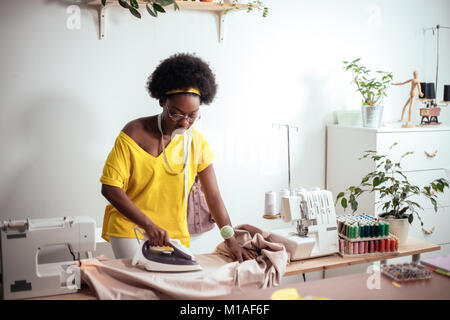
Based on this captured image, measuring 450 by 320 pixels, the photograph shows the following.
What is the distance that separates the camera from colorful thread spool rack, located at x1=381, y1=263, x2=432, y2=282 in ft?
5.27

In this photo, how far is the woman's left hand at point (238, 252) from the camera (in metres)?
1.88

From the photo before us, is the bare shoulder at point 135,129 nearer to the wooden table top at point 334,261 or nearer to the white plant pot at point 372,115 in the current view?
the wooden table top at point 334,261

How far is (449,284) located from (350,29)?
2.38 metres

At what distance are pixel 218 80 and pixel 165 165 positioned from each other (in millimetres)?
1327

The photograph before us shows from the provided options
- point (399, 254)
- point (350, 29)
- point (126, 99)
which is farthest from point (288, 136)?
point (399, 254)

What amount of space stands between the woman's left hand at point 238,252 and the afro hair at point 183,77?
607mm

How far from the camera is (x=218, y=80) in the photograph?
10.4 feet

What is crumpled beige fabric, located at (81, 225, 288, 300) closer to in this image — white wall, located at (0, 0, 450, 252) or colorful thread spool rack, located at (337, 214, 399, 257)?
colorful thread spool rack, located at (337, 214, 399, 257)

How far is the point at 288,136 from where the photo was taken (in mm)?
3391

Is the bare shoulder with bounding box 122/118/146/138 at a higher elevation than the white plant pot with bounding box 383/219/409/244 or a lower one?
higher

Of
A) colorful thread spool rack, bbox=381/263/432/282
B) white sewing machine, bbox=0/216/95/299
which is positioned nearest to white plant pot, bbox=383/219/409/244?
colorful thread spool rack, bbox=381/263/432/282

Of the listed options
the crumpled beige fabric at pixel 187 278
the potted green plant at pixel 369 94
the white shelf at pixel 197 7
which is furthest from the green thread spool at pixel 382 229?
the white shelf at pixel 197 7

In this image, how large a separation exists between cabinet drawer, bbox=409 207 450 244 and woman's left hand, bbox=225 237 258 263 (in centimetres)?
179
